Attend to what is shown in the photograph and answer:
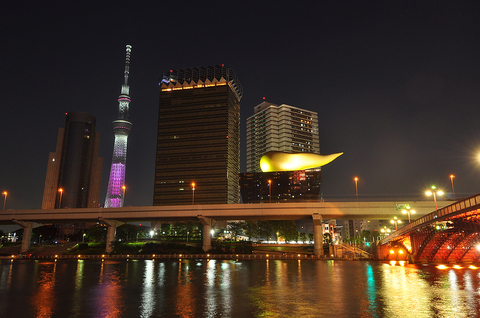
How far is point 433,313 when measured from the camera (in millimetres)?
15297

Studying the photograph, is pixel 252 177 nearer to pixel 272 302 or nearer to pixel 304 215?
pixel 304 215

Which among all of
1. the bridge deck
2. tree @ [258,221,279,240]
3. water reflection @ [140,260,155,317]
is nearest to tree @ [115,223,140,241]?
the bridge deck

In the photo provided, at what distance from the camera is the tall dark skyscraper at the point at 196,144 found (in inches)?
6516

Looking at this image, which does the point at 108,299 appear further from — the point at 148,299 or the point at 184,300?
the point at 184,300

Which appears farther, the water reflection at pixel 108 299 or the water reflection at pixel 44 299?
the water reflection at pixel 44 299

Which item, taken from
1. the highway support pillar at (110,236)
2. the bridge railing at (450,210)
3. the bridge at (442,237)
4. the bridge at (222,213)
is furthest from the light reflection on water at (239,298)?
the highway support pillar at (110,236)

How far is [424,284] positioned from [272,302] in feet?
46.2

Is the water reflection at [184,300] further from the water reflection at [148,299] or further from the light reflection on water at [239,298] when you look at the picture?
the water reflection at [148,299]

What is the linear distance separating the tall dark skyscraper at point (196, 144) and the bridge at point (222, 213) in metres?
86.5

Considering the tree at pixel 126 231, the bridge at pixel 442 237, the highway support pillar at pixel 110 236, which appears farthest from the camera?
the tree at pixel 126 231

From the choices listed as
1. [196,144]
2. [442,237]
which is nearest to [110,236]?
[442,237]

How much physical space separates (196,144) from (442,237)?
451 feet

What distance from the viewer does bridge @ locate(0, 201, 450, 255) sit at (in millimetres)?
62719

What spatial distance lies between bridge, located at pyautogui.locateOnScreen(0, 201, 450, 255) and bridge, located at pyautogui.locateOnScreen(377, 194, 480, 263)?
29.5ft
